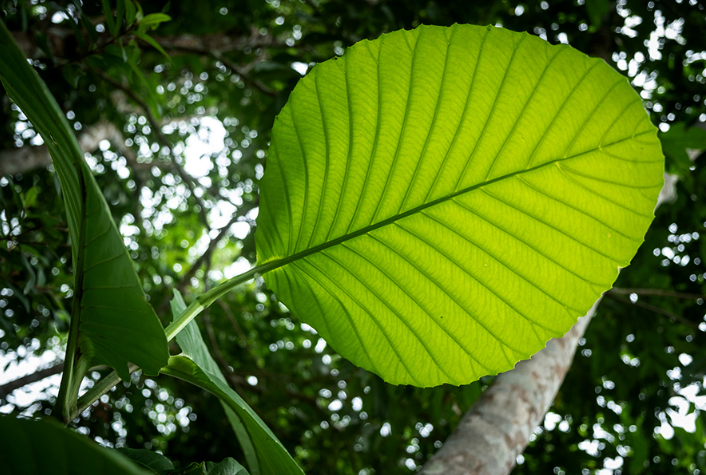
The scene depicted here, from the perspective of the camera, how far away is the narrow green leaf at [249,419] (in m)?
0.45

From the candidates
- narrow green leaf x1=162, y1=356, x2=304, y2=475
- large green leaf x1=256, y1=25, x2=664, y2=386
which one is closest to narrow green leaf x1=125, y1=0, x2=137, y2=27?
large green leaf x1=256, y1=25, x2=664, y2=386

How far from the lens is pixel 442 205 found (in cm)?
56

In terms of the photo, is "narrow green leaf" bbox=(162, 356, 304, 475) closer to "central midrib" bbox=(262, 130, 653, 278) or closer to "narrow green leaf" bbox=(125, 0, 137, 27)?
"central midrib" bbox=(262, 130, 653, 278)

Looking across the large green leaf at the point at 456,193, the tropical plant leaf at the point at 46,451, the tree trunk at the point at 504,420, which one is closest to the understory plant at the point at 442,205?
the large green leaf at the point at 456,193

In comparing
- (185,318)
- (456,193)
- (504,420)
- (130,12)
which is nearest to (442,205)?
(456,193)

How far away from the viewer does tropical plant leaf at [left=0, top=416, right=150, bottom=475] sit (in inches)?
9.6

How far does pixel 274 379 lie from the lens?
2.23m

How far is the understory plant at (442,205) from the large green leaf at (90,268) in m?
0.03

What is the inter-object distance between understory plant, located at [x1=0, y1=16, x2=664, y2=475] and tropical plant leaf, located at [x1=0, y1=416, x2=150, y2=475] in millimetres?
197

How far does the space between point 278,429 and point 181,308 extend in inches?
81.8

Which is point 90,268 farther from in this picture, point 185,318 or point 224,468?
point 224,468

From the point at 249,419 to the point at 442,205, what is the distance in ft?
1.01

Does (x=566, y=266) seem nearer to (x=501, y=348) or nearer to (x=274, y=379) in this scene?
(x=501, y=348)

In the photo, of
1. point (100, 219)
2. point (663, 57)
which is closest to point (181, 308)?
point (100, 219)
